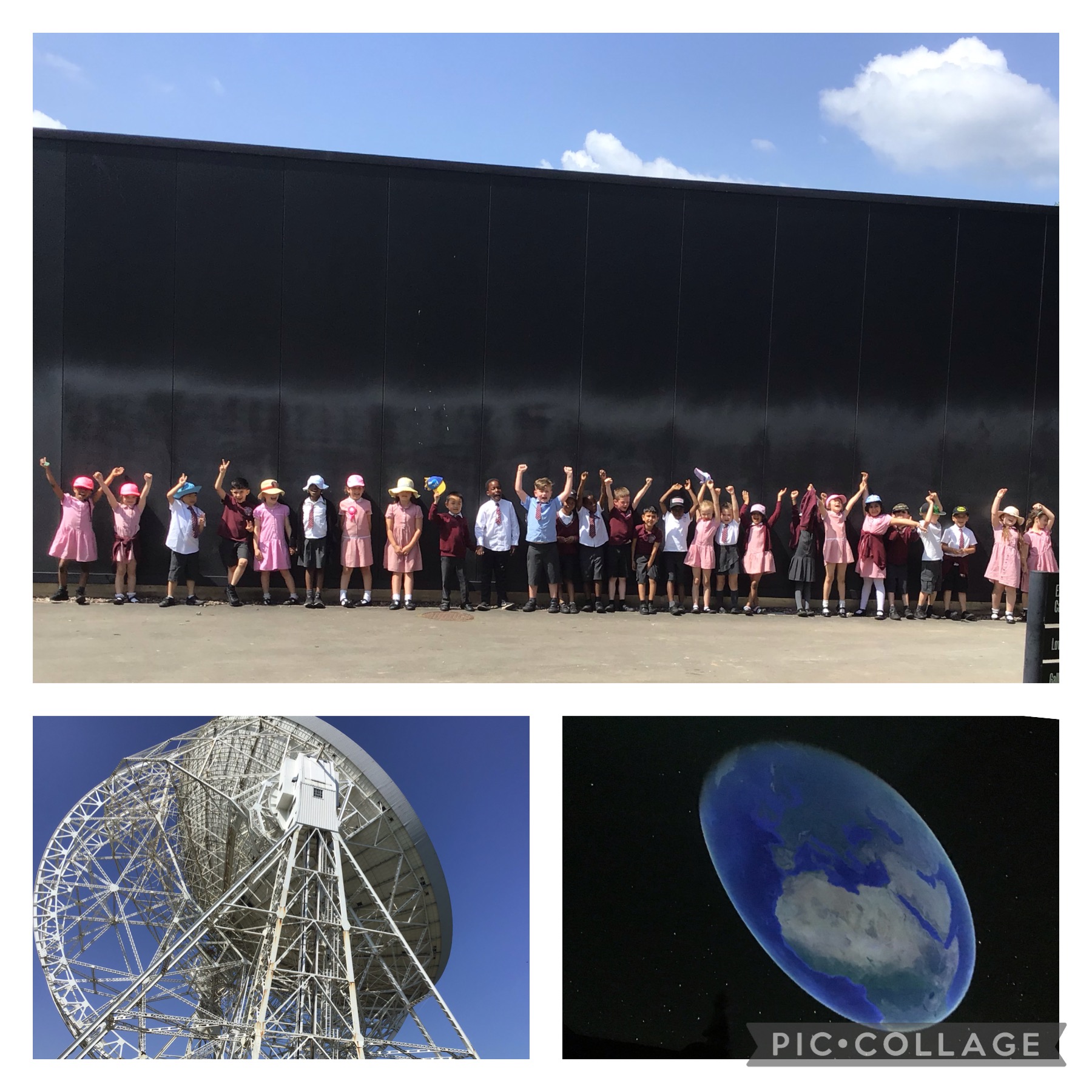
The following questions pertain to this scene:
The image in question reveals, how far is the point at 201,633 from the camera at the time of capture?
927 cm

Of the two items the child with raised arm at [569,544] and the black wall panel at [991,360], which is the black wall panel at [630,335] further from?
the black wall panel at [991,360]

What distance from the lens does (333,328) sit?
11867 mm

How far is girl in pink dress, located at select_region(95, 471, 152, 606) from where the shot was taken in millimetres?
11117

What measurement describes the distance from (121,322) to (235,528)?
315cm

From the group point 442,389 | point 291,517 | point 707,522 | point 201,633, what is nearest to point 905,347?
point 707,522

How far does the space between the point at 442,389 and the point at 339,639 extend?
431cm

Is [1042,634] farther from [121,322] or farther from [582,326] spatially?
[121,322]

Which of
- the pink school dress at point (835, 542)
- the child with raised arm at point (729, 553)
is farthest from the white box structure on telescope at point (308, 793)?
the pink school dress at point (835, 542)

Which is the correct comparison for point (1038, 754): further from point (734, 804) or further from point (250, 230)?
point (250, 230)

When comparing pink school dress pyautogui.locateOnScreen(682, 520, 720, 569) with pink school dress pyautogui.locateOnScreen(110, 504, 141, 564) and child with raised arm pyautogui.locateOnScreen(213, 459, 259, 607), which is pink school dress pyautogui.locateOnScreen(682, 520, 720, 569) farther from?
pink school dress pyautogui.locateOnScreen(110, 504, 141, 564)

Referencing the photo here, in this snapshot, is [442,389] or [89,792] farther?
[442,389]

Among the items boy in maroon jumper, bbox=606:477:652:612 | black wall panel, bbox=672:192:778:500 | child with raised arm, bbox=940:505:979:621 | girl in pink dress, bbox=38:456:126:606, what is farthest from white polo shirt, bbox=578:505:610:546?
girl in pink dress, bbox=38:456:126:606

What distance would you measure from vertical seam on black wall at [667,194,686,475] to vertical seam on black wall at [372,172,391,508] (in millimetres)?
4006

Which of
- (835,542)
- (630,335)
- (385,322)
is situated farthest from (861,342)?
(385,322)
